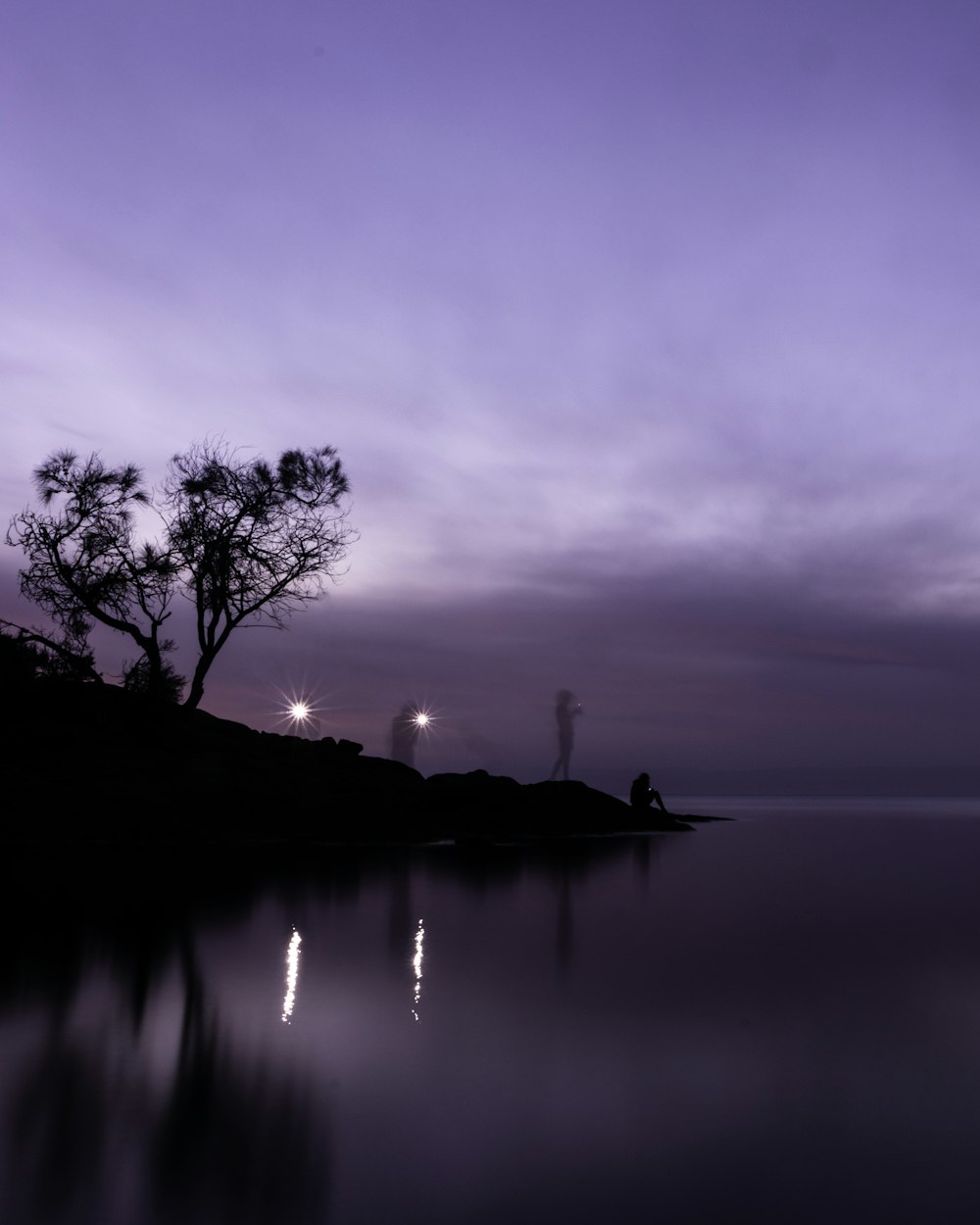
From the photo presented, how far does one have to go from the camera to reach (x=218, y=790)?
87.4 ft

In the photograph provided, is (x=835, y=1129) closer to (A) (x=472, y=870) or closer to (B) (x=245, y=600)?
(A) (x=472, y=870)

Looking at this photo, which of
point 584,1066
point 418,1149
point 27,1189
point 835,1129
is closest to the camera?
point 27,1189

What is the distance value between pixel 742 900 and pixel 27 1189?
13.5 m

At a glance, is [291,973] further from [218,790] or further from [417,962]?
[218,790]

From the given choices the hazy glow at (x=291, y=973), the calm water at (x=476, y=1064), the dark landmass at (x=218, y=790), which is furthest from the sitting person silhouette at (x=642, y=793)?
the hazy glow at (x=291, y=973)

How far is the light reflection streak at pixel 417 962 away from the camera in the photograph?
27.0 ft

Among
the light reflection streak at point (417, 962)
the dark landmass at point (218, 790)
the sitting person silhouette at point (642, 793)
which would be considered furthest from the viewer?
the sitting person silhouette at point (642, 793)

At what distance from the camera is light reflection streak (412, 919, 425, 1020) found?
8227 millimetres

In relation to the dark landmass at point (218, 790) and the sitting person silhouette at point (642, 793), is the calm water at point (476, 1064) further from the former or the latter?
the sitting person silhouette at point (642, 793)

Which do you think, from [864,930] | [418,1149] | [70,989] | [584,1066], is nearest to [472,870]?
[864,930]

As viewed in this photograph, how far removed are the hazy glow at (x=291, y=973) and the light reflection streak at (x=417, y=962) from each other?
1.01 m

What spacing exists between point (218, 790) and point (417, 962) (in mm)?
17730

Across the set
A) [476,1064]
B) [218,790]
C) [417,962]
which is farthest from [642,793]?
[476,1064]

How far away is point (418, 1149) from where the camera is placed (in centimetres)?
497
